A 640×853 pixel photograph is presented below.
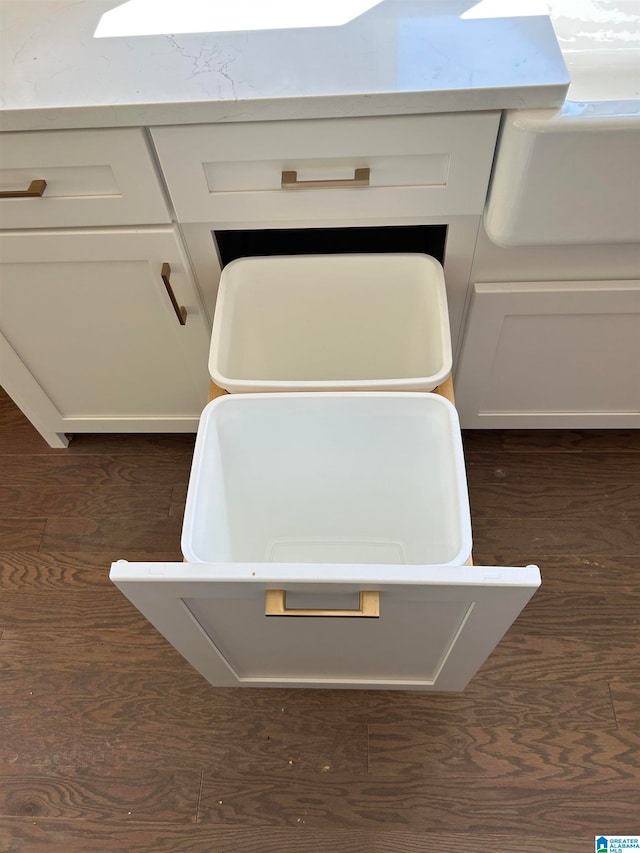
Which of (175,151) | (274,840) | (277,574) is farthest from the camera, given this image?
(274,840)

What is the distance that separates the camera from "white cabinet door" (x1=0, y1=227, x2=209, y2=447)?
104 centimetres

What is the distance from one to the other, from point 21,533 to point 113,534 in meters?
0.22

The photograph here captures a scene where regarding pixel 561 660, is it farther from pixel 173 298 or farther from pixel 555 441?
pixel 173 298

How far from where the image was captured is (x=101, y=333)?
1197 millimetres

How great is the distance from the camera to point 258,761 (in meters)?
1.17

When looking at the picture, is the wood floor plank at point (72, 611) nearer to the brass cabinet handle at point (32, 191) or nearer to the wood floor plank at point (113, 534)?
the wood floor plank at point (113, 534)

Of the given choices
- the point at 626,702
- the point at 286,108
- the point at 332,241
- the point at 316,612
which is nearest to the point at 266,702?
the point at 316,612

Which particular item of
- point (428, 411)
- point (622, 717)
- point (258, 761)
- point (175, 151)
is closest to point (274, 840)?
point (258, 761)

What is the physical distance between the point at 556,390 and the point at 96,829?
120 cm

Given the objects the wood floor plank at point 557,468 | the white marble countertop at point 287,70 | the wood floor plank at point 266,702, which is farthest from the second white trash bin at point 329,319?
the wood floor plank at point 266,702

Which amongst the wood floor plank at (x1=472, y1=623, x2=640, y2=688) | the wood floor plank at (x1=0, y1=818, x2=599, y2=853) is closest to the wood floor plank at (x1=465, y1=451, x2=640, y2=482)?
the wood floor plank at (x1=472, y1=623, x2=640, y2=688)

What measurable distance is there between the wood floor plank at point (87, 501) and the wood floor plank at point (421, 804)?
0.60m

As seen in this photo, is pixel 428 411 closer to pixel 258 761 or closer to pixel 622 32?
pixel 622 32

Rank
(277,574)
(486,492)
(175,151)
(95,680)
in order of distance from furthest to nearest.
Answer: (486,492), (95,680), (175,151), (277,574)
